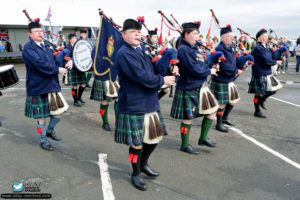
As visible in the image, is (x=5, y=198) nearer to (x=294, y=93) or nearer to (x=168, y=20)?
(x=168, y=20)

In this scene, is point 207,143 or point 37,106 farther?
point 207,143

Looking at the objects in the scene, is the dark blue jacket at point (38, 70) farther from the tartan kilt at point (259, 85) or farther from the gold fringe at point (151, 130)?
the tartan kilt at point (259, 85)

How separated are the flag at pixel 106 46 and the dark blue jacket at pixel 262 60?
Answer: 11.3ft

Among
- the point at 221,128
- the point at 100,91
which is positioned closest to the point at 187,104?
the point at 221,128

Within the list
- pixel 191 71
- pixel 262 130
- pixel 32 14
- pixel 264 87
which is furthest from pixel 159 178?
pixel 32 14

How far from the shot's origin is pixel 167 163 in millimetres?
3613

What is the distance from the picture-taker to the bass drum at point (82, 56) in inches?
195

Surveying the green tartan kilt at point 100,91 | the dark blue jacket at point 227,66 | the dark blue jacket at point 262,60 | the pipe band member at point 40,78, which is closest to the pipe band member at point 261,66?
the dark blue jacket at point 262,60

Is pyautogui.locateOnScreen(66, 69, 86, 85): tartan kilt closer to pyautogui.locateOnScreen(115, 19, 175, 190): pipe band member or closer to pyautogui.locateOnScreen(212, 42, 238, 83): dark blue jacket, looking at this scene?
pyautogui.locateOnScreen(212, 42, 238, 83): dark blue jacket

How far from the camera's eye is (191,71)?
143 inches

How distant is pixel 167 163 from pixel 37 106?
217 cm

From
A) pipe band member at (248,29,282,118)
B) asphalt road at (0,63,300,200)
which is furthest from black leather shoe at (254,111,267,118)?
asphalt road at (0,63,300,200)

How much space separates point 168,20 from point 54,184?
286cm

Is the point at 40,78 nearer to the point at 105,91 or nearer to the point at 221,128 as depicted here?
the point at 105,91
